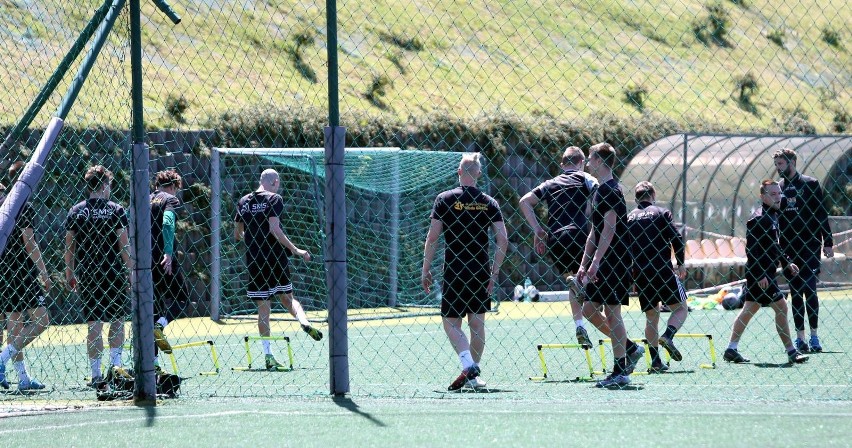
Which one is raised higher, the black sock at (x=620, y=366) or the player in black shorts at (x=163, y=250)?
the player in black shorts at (x=163, y=250)

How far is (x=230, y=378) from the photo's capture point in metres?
9.95

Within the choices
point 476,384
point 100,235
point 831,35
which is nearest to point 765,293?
point 476,384

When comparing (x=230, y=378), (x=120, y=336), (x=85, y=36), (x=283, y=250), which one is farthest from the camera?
(x=283, y=250)

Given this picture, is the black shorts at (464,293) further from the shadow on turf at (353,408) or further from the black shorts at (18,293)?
the black shorts at (18,293)

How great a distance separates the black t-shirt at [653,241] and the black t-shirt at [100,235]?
3.96m

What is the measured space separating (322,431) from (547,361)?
161 inches

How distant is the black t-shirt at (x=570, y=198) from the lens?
1089cm

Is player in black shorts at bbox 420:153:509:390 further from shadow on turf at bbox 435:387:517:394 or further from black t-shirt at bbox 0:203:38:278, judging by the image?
black t-shirt at bbox 0:203:38:278

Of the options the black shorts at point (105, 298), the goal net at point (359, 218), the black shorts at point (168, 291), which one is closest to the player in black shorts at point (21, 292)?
the black shorts at point (105, 298)

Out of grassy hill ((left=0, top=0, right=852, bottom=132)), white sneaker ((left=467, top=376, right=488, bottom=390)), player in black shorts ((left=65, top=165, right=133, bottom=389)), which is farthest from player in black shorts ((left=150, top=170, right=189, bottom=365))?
grassy hill ((left=0, top=0, right=852, bottom=132))

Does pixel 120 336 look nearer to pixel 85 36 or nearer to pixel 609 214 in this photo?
pixel 85 36

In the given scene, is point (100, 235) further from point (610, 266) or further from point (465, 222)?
point (610, 266)

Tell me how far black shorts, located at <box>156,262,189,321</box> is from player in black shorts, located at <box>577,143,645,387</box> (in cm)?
332

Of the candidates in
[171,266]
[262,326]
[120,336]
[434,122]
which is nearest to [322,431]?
[120,336]
